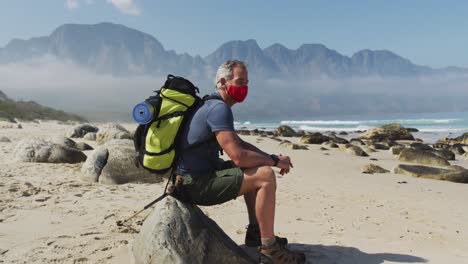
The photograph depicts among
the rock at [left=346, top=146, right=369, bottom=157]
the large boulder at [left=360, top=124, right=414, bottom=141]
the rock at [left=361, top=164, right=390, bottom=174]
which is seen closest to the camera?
the rock at [left=361, top=164, right=390, bottom=174]

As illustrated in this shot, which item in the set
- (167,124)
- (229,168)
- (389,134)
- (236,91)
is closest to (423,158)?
(229,168)

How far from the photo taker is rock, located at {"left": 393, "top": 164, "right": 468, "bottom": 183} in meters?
11.5

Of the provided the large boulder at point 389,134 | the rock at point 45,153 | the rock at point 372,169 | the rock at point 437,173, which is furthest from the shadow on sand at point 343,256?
the large boulder at point 389,134

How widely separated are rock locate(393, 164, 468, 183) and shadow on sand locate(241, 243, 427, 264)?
286 inches

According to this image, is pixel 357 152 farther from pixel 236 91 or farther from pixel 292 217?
pixel 236 91

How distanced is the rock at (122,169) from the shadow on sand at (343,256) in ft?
15.5

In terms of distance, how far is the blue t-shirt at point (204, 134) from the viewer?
4.29 m

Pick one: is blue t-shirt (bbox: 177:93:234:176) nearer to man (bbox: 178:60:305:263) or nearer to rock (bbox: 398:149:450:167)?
man (bbox: 178:60:305:263)

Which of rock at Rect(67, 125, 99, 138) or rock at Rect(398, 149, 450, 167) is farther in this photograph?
rock at Rect(67, 125, 99, 138)

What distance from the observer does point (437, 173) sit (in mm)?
11859

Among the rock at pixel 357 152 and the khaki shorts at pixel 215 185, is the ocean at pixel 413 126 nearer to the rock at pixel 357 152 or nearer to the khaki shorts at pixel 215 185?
the rock at pixel 357 152

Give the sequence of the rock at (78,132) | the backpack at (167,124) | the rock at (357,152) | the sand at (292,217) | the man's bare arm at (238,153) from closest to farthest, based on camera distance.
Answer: the man's bare arm at (238,153), the backpack at (167,124), the sand at (292,217), the rock at (357,152), the rock at (78,132)

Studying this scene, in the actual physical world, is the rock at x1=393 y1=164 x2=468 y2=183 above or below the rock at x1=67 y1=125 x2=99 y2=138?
above

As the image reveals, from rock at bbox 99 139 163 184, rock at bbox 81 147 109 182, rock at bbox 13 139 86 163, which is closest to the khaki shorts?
rock at bbox 99 139 163 184
